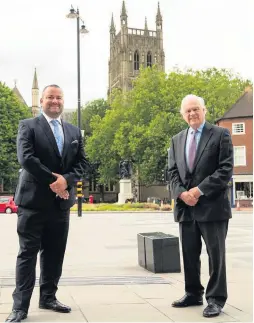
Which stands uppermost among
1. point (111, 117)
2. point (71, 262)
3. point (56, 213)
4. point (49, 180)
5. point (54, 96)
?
point (111, 117)

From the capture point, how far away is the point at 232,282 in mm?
7156

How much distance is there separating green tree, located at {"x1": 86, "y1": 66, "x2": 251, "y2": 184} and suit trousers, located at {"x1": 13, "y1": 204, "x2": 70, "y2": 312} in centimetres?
4339

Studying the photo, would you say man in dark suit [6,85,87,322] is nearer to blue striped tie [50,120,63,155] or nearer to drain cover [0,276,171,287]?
blue striped tie [50,120,63,155]

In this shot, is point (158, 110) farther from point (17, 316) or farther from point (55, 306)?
point (17, 316)

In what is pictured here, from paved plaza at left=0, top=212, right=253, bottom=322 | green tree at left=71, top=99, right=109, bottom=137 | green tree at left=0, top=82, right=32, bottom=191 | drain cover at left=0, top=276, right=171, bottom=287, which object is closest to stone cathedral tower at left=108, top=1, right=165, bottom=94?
green tree at left=71, top=99, right=109, bottom=137

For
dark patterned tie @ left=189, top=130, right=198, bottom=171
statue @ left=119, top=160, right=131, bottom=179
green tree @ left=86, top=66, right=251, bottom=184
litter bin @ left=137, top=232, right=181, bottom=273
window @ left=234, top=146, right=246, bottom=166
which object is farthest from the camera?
window @ left=234, top=146, right=246, bottom=166

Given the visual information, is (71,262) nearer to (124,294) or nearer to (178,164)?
(124,294)

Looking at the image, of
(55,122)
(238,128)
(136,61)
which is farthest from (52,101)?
(136,61)

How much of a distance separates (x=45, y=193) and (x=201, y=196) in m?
1.61

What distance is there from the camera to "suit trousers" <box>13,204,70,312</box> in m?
4.96

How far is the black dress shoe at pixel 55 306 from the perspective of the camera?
5.14 m

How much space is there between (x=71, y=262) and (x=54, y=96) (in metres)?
5.21

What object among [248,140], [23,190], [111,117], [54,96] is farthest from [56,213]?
[111,117]

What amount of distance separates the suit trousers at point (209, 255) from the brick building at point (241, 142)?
145ft
